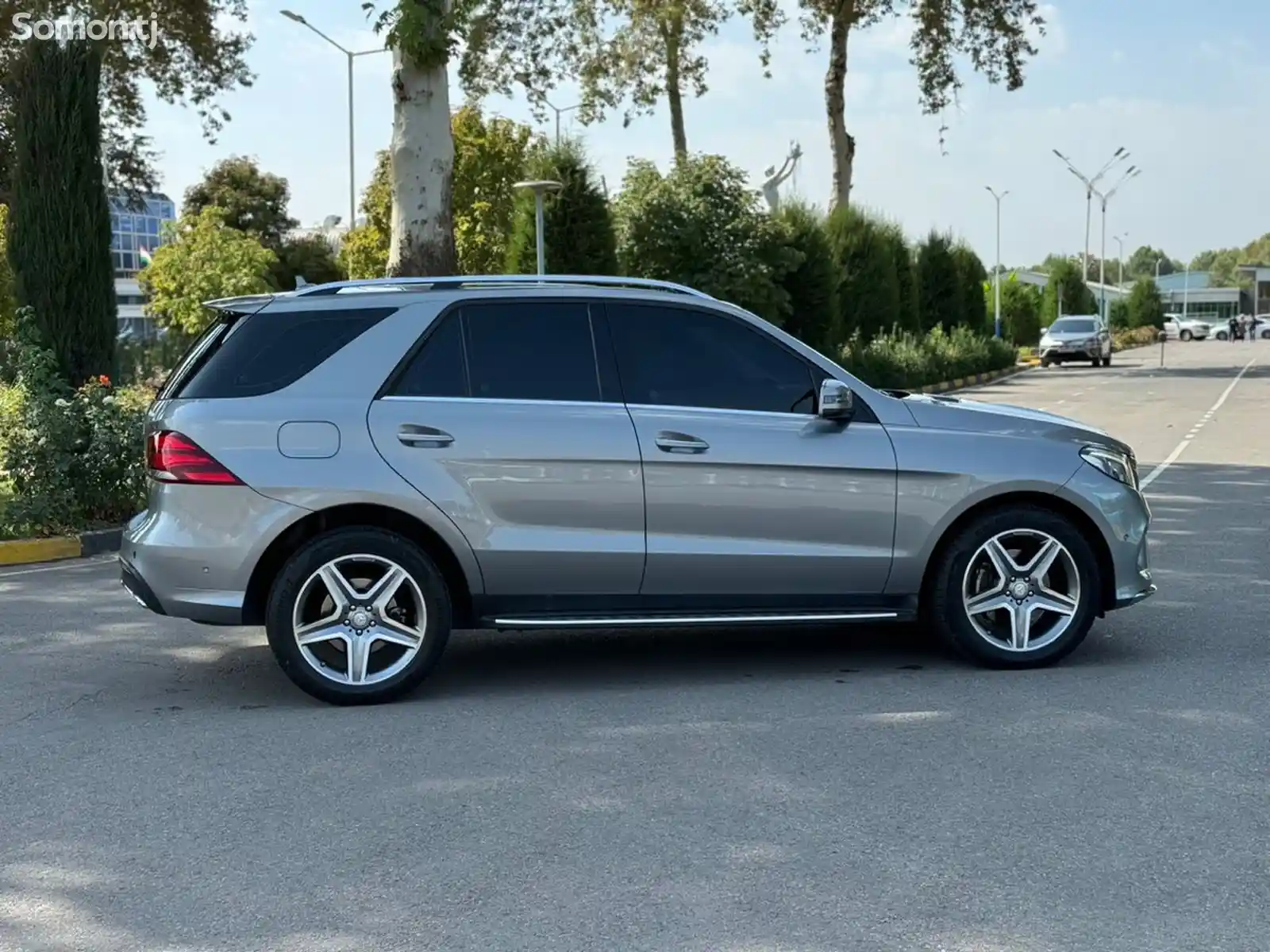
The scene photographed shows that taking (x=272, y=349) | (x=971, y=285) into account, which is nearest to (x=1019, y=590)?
(x=272, y=349)

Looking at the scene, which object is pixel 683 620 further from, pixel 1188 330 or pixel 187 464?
pixel 1188 330

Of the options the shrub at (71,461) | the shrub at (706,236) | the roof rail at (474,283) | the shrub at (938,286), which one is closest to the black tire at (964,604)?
the roof rail at (474,283)

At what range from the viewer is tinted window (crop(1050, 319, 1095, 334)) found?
53312 mm

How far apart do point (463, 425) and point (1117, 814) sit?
3.06 meters

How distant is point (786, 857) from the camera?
4.65 metres

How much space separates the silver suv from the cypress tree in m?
9.36

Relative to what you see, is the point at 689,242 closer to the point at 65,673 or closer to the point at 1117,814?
the point at 65,673

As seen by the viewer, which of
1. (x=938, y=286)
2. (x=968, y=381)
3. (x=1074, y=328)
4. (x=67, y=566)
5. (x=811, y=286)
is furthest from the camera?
(x=1074, y=328)

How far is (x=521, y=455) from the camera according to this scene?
21.8ft

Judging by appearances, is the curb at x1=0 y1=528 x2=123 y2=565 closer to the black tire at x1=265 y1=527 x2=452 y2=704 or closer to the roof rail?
the roof rail

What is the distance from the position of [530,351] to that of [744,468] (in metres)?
1.06

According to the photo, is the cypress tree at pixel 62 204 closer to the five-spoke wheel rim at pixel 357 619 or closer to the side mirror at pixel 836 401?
the five-spoke wheel rim at pixel 357 619

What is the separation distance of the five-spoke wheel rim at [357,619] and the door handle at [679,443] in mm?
1197

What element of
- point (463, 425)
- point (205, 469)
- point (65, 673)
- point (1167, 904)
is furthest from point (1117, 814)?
point (65, 673)
